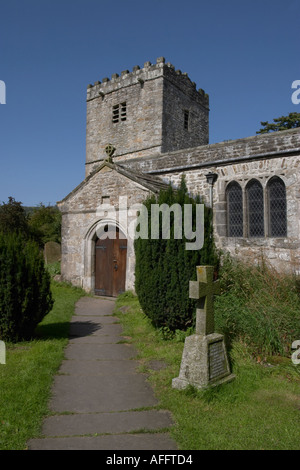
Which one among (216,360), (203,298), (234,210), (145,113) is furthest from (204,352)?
(145,113)

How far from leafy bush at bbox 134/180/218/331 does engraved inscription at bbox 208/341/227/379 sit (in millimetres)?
1716

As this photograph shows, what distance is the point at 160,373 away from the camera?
468 cm

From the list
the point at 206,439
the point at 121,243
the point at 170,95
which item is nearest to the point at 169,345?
the point at 206,439

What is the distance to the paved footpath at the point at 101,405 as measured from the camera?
9.92ft

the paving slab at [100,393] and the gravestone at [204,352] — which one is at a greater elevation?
the gravestone at [204,352]

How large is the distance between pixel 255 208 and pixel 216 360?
260 inches

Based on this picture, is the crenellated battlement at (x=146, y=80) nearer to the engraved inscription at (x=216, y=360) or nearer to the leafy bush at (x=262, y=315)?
the leafy bush at (x=262, y=315)

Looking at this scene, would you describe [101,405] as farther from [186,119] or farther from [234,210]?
[186,119]

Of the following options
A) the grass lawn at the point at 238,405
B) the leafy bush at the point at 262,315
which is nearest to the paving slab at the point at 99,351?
the grass lawn at the point at 238,405

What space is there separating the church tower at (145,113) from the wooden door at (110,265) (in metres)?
9.77

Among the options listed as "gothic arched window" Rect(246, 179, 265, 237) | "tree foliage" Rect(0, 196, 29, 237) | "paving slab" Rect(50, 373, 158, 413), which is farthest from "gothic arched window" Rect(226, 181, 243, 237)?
"tree foliage" Rect(0, 196, 29, 237)
